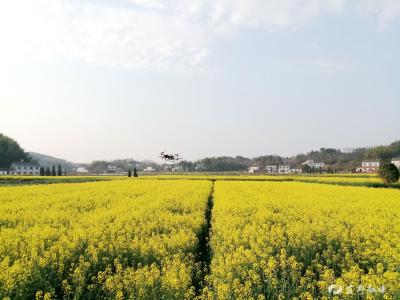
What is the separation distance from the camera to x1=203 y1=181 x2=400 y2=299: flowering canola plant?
651 cm

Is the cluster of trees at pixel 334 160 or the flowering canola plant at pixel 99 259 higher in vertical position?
the cluster of trees at pixel 334 160

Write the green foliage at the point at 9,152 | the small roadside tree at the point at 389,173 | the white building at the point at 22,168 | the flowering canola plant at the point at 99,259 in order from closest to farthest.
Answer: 1. the flowering canola plant at the point at 99,259
2. the small roadside tree at the point at 389,173
3. the green foliage at the point at 9,152
4. the white building at the point at 22,168

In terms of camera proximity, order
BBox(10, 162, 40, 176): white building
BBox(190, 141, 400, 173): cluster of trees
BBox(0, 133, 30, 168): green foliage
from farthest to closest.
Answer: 1. BBox(190, 141, 400, 173): cluster of trees
2. BBox(10, 162, 40, 176): white building
3. BBox(0, 133, 30, 168): green foliage

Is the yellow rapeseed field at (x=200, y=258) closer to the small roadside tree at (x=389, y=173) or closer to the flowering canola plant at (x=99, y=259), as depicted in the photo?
the flowering canola plant at (x=99, y=259)

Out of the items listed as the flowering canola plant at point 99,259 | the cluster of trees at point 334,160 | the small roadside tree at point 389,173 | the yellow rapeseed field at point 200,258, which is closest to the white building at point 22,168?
the cluster of trees at point 334,160

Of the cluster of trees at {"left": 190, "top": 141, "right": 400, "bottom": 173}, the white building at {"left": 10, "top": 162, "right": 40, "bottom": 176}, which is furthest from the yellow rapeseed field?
the white building at {"left": 10, "top": 162, "right": 40, "bottom": 176}

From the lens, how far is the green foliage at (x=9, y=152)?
325 ft

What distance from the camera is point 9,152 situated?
331ft

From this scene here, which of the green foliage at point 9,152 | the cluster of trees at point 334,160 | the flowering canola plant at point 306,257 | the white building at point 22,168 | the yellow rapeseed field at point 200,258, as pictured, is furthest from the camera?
the cluster of trees at point 334,160

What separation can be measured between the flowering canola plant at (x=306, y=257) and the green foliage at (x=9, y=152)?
9739cm

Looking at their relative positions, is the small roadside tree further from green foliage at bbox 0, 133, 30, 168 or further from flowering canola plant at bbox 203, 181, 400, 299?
green foliage at bbox 0, 133, 30, 168

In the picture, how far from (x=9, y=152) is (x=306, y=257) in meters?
104

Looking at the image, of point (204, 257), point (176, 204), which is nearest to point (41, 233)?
point (204, 257)

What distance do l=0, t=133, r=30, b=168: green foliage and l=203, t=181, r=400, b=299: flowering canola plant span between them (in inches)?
3834
